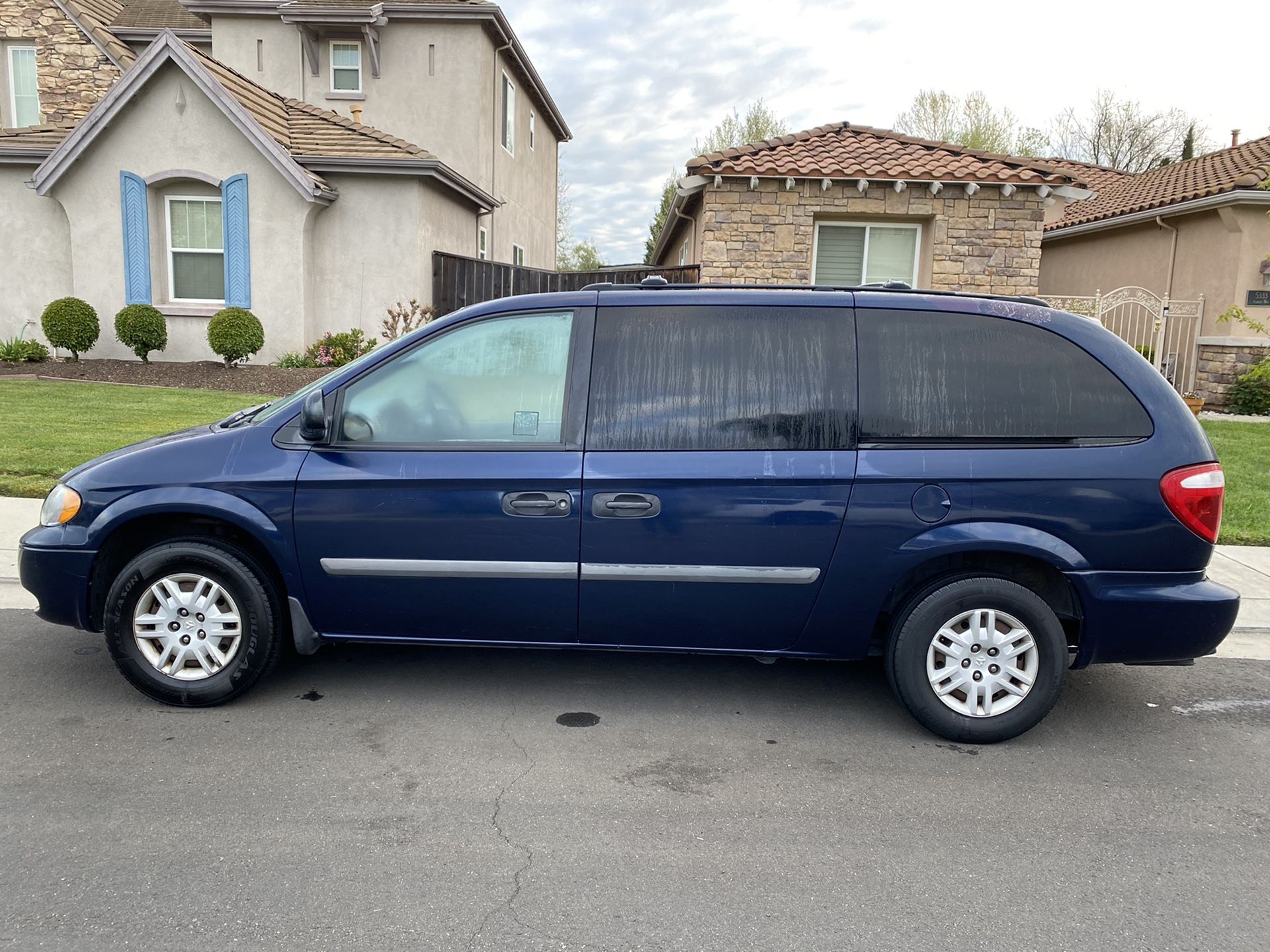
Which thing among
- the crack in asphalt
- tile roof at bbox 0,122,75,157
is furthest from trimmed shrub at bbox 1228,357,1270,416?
tile roof at bbox 0,122,75,157

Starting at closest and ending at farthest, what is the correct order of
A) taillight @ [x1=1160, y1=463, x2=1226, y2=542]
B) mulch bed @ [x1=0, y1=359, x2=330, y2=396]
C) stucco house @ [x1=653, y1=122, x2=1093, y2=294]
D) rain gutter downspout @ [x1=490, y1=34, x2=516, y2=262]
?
taillight @ [x1=1160, y1=463, x2=1226, y2=542], stucco house @ [x1=653, y1=122, x2=1093, y2=294], mulch bed @ [x1=0, y1=359, x2=330, y2=396], rain gutter downspout @ [x1=490, y1=34, x2=516, y2=262]

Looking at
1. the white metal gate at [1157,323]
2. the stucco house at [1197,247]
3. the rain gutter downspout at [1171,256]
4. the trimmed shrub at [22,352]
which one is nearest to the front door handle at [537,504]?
the white metal gate at [1157,323]

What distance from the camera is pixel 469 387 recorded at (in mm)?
4160

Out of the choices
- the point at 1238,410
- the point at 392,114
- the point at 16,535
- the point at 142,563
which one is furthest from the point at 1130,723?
the point at 392,114

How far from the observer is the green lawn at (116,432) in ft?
26.6

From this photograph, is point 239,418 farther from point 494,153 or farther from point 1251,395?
point 494,153

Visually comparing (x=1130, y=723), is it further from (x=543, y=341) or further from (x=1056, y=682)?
(x=543, y=341)

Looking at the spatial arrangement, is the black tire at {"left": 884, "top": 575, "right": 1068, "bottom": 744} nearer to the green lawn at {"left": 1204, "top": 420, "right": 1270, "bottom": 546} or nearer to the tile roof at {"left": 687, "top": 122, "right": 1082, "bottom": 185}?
the green lawn at {"left": 1204, "top": 420, "right": 1270, "bottom": 546}

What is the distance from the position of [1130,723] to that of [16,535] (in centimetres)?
709

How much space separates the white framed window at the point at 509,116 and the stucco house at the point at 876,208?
940 centimetres

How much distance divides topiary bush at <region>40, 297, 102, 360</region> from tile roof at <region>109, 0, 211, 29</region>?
1058 centimetres

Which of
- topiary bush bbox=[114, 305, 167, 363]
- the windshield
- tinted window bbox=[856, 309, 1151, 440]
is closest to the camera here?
tinted window bbox=[856, 309, 1151, 440]

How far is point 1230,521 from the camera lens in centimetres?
798

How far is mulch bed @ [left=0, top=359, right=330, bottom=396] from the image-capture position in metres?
14.0
